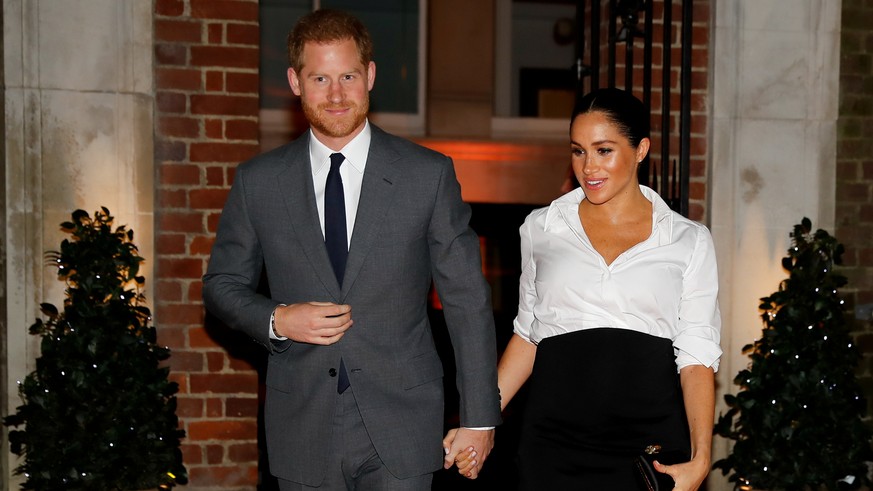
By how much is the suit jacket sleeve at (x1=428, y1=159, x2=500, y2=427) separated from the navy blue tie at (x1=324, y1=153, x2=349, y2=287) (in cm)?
24

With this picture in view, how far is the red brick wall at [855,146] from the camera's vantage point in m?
5.03

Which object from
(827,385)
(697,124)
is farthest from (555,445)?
(697,124)

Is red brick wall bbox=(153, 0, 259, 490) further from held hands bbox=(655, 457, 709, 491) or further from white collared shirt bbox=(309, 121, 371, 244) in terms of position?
held hands bbox=(655, 457, 709, 491)

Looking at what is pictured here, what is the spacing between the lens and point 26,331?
173 inches

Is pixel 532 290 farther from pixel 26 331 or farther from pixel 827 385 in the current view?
pixel 26 331

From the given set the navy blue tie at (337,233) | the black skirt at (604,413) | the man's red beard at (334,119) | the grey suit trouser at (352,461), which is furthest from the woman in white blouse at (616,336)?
the man's red beard at (334,119)

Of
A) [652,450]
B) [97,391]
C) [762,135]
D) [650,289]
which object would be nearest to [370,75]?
[650,289]

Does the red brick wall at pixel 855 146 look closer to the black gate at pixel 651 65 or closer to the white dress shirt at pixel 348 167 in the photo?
the black gate at pixel 651 65

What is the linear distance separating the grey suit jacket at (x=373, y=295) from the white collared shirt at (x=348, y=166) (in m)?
0.03

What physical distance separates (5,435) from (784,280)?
3502 mm

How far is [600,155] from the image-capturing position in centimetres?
280

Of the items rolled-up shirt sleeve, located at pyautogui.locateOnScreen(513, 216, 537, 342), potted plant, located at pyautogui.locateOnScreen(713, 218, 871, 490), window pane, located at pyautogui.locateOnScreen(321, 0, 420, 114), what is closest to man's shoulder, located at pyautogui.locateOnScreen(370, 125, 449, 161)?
rolled-up shirt sleeve, located at pyautogui.locateOnScreen(513, 216, 537, 342)

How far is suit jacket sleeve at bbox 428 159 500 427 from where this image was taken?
275cm

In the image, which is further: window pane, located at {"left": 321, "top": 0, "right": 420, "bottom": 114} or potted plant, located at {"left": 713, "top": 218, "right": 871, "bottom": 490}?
window pane, located at {"left": 321, "top": 0, "right": 420, "bottom": 114}
